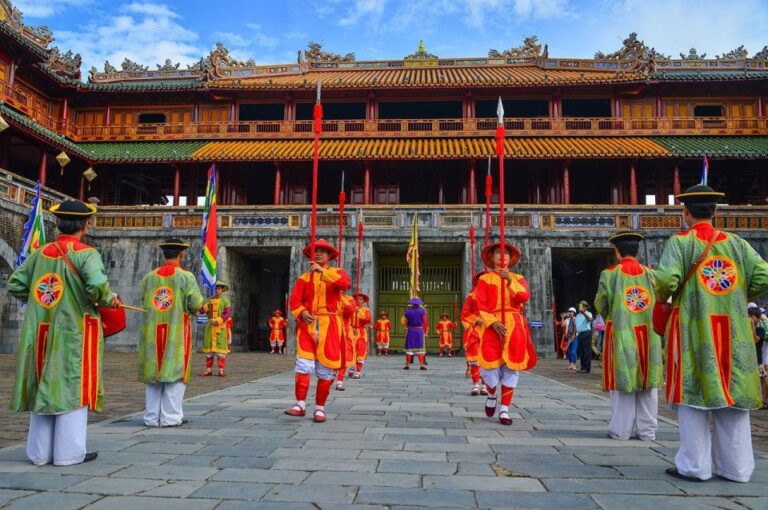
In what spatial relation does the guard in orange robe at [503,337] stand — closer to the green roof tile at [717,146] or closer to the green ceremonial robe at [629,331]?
the green ceremonial robe at [629,331]

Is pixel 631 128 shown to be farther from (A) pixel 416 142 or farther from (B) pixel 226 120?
(B) pixel 226 120

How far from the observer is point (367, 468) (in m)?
3.44

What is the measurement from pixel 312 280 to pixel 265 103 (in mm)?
18994

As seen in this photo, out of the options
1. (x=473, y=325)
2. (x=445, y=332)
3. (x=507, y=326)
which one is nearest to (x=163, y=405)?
(x=507, y=326)

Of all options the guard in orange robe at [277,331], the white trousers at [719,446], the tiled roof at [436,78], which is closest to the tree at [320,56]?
the tiled roof at [436,78]

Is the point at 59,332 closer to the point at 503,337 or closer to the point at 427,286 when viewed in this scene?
the point at 503,337

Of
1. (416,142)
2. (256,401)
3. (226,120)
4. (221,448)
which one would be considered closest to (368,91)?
(416,142)

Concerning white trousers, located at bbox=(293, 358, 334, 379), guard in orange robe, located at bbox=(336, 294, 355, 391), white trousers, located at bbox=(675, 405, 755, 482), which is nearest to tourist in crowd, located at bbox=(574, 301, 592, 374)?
guard in orange robe, located at bbox=(336, 294, 355, 391)

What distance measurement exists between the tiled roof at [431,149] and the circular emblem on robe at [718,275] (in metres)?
16.3

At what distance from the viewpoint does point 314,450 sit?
3.97 m

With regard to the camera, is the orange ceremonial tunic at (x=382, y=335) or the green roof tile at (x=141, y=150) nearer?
the orange ceremonial tunic at (x=382, y=335)

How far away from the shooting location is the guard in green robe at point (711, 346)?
3.30m

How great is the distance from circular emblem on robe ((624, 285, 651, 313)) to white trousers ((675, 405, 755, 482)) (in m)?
1.66

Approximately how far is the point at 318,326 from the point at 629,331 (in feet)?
9.54
